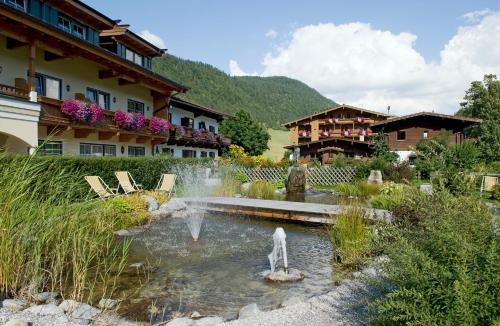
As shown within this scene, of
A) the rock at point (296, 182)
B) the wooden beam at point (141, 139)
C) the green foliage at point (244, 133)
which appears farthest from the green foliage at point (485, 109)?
the wooden beam at point (141, 139)

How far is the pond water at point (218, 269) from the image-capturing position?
530 centimetres

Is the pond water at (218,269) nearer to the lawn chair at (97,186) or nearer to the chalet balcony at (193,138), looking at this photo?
the lawn chair at (97,186)

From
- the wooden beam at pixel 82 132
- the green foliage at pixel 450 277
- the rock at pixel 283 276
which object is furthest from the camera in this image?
the wooden beam at pixel 82 132

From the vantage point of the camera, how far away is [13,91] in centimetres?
1387

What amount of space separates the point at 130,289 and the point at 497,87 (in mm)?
55511

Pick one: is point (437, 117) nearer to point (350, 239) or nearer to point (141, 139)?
point (141, 139)

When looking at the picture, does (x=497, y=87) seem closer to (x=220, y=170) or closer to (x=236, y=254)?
(x=220, y=170)

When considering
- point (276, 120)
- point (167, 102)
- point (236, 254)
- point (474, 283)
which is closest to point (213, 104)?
point (276, 120)

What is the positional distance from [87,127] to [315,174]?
43.6 feet

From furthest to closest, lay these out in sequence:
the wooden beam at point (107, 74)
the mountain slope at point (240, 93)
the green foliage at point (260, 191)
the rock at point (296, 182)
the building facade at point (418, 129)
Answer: the mountain slope at point (240, 93), the building facade at point (418, 129), the rock at point (296, 182), the wooden beam at point (107, 74), the green foliage at point (260, 191)

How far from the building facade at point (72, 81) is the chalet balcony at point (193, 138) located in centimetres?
35

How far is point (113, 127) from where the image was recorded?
19.0 m

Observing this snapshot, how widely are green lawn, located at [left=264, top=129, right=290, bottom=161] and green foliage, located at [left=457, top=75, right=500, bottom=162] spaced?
2947 centimetres

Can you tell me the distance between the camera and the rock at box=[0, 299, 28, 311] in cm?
431
